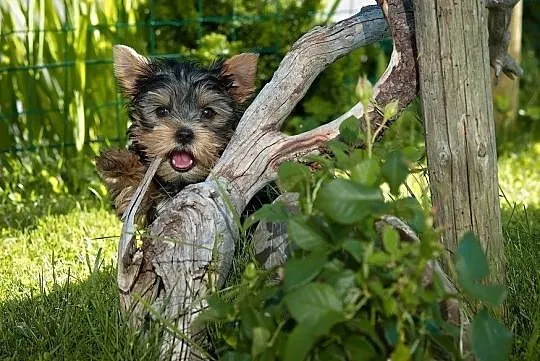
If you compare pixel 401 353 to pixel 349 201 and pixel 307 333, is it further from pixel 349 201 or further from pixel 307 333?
pixel 349 201

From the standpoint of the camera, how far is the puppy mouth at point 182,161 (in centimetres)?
493

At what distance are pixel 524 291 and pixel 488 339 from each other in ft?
3.70

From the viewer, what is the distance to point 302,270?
285 cm

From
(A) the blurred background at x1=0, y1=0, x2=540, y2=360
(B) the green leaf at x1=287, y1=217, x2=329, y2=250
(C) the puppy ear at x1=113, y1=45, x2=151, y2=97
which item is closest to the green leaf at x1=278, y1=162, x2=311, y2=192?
(B) the green leaf at x1=287, y1=217, x2=329, y2=250

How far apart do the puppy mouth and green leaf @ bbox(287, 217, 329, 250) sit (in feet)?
6.72

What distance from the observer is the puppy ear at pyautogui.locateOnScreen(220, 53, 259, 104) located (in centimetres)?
520

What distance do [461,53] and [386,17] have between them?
0.48 m

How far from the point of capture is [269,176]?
13.3 ft

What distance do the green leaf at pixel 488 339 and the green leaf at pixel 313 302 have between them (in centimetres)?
38

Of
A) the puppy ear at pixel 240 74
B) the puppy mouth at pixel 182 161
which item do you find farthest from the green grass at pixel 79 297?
the puppy ear at pixel 240 74

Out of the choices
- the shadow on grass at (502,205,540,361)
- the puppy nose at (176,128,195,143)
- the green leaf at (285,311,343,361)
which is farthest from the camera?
the puppy nose at (176,128,195,143)

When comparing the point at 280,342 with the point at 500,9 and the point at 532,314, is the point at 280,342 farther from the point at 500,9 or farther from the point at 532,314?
the point at 500,9

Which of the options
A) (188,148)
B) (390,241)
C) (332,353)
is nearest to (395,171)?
(390,241)

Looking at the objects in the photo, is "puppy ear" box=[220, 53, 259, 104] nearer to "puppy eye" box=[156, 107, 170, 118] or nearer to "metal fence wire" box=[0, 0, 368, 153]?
"puppy eye" box=[156, 107, 170, 118]
